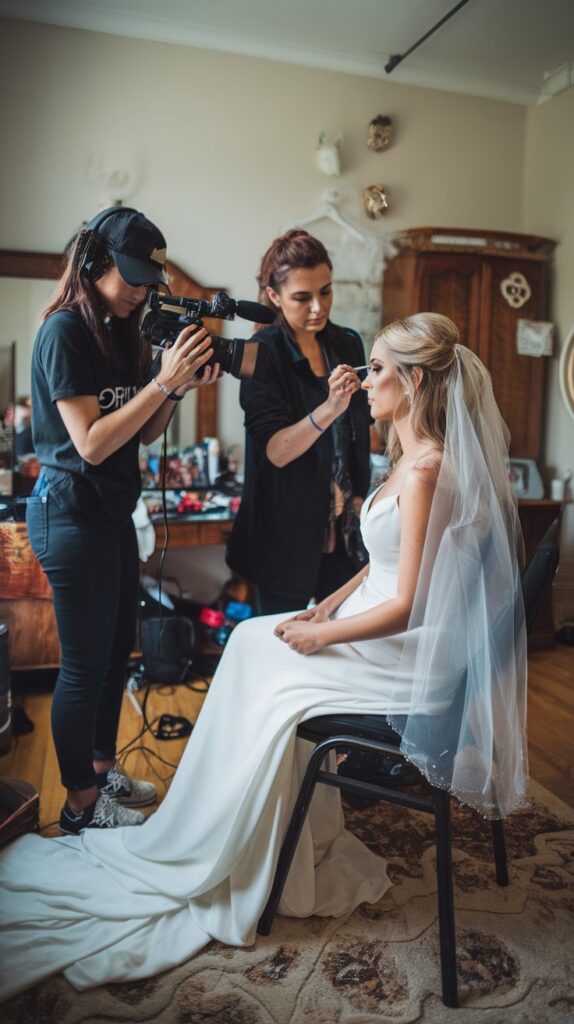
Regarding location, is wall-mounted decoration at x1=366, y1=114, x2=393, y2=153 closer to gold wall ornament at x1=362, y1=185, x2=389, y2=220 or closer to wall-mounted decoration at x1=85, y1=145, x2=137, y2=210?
gold wall ornament at x1=362, y1=185, x2=389, y2=220

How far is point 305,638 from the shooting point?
1.49 metres

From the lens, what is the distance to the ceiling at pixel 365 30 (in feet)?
9.25

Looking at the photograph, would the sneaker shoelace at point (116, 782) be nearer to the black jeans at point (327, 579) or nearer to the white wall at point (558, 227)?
the black jeans at point (327, 579)

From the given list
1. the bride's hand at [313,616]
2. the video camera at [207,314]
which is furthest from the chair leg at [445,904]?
the video camera at [207,314]

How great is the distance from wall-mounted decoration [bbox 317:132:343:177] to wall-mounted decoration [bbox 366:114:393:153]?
0.16 metres

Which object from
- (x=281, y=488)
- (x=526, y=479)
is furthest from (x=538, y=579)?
(x=526, y=479)

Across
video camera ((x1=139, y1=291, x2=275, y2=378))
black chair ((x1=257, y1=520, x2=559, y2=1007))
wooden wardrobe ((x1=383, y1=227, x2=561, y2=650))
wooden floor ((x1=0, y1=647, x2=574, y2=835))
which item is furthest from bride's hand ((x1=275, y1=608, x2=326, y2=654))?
wooden wardrobe ((x1=383, y1=227, x2=561, y2=650))

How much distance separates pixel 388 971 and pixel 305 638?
62 cm

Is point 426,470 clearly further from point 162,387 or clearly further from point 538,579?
point 162,387

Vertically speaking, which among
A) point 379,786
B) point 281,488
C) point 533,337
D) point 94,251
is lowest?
point 379,786

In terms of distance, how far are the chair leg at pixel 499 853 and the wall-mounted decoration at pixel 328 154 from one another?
9.05ft

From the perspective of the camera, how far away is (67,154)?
2.95m

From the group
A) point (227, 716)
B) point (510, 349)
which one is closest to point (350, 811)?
point (227, 716)

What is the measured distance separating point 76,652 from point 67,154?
7.34 feet
